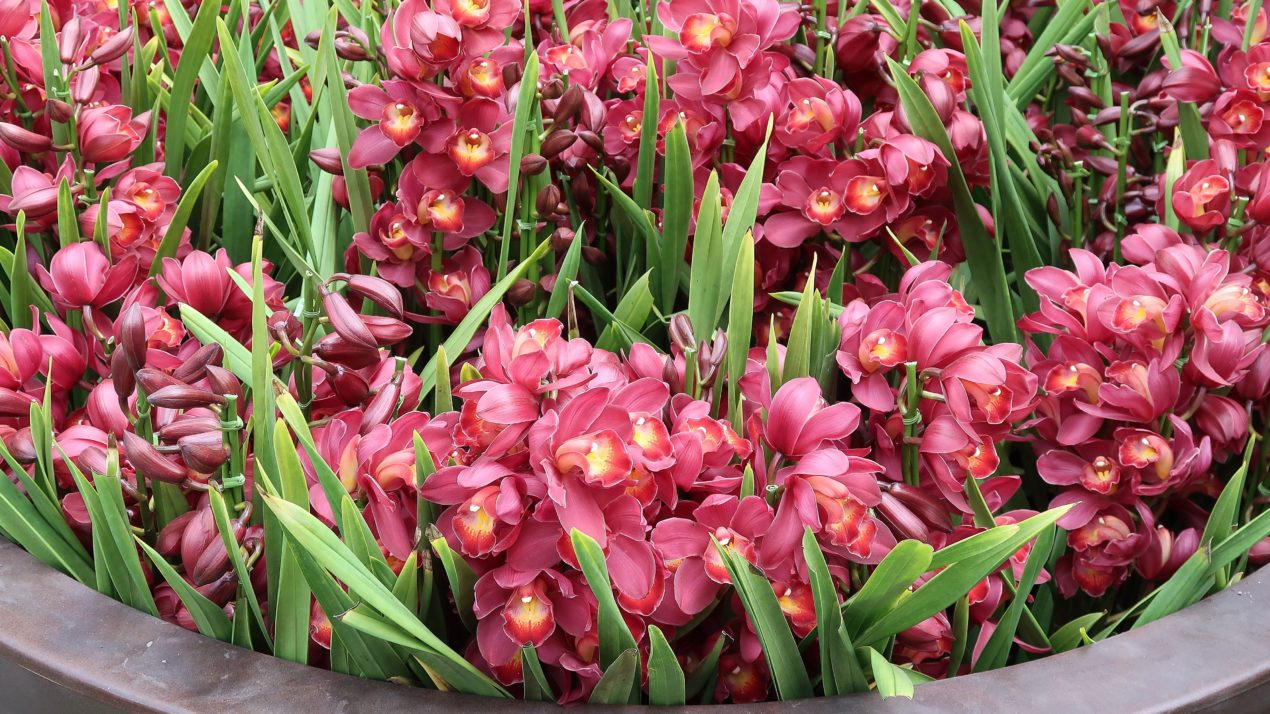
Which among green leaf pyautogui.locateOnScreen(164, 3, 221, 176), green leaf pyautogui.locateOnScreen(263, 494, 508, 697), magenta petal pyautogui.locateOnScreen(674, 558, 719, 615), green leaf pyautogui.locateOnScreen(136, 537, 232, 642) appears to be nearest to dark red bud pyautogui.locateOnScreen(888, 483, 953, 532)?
magenta petal pyautogui.locateOnScreen(674, 558, 719, 615)

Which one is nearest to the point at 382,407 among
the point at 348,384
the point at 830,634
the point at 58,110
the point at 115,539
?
the point at 348,384

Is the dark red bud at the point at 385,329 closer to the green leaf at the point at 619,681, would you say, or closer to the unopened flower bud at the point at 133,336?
the unopened flower bud at the point at 133,336

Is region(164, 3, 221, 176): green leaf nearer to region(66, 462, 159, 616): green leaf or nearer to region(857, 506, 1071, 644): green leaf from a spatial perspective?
region(66, 462, 159, 616): green leaf

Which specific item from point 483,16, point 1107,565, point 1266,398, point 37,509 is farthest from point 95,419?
point 1266,398

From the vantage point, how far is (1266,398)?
69 centimetres

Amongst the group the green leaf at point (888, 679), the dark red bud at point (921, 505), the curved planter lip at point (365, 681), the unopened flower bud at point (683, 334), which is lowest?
the curved planter lip at point (365, 681)

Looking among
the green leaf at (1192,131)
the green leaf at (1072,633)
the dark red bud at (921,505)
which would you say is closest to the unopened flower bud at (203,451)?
the dark red bud at (921,505)

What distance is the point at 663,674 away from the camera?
→ 47cm

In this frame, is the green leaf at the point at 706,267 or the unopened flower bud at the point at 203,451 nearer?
the unopened flower bud at the point at 203,451

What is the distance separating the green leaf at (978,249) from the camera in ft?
2.38

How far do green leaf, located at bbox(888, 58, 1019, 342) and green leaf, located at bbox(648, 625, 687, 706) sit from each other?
1.25 ft

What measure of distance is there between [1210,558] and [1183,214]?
0.24m

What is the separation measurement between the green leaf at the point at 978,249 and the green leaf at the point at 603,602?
15.4 inches

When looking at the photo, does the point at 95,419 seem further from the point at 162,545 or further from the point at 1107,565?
the point at 1107,565
